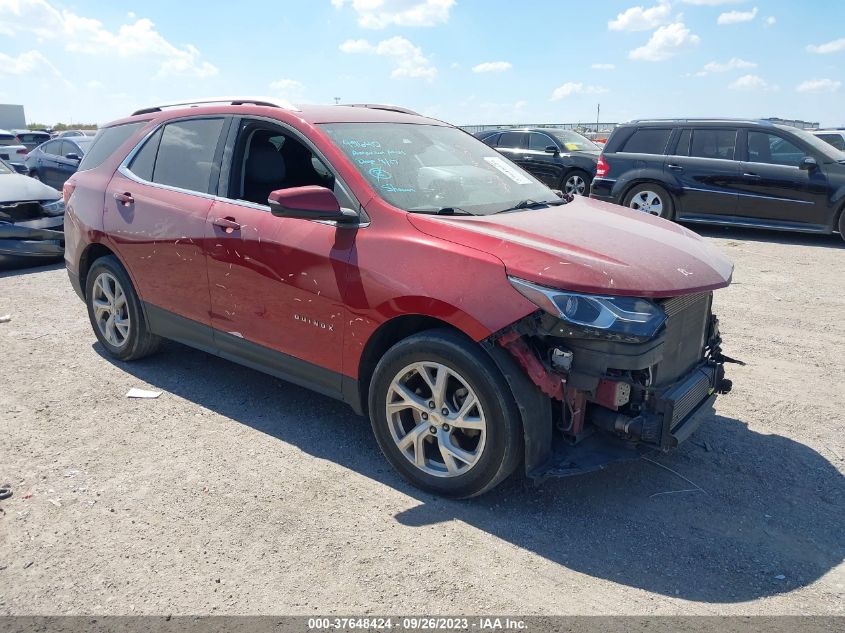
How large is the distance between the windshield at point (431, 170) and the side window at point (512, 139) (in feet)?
37.2

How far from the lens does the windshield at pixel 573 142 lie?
15031mm

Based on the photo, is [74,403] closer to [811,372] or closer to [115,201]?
[115,201]

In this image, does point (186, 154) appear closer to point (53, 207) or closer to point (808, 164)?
point (53, 207)

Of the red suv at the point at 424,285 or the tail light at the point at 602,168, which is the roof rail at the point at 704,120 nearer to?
the tail light at the point at 602,168

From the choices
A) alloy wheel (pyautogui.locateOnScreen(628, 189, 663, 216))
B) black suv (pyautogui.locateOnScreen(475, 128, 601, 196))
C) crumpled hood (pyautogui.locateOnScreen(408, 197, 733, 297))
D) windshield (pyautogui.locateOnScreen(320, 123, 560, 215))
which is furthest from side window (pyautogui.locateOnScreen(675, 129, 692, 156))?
crumpled hood (pyautogui.locateOnScreen(408, 197, 733, 297))

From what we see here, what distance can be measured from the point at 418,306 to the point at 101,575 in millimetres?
1764

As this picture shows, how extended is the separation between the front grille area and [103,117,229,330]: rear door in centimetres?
273

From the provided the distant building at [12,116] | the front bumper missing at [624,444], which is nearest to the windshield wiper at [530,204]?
the front bumper missing at [624,444]

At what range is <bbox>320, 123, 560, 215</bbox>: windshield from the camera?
3.69m

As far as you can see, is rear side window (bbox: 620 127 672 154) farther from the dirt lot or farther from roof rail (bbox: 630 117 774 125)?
the dirt lot

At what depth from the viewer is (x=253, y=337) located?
4.08 meters

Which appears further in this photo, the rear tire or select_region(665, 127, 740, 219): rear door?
the rear tire

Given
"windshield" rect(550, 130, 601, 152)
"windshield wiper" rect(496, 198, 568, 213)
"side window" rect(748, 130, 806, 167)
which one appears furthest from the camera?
"windshield" rect(550, 130, 601, 152)

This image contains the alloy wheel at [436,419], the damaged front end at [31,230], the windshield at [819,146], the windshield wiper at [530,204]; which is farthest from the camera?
the windshield at [819,146]
